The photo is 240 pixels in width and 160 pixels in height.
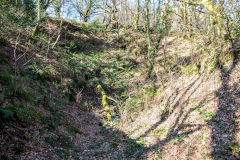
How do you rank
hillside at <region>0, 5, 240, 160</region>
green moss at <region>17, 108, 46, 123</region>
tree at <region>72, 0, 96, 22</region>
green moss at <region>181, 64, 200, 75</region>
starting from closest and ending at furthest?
hillside at <region>0, 5, 240, 160</region>, green moss at <region>17, 108, 46, 123</region>, green moss at <region>181, 64, 200, 75</region>, tree at <region>72, 0, 96, 22</region>

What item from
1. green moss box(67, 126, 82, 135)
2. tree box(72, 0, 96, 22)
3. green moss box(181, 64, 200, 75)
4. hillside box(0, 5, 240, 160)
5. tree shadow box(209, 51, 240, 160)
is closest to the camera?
tree shadow box(209, 51, 240, 160)

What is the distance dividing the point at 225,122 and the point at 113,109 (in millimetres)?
6634

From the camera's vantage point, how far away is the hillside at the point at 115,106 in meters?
4.80

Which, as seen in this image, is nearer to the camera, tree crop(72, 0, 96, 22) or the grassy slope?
the grassy slope

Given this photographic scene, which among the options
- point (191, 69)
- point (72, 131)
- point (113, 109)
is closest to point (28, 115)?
point (72, 131)

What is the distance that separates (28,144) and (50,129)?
4.78 feet

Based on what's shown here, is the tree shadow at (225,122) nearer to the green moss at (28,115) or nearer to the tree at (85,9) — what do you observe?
the green moss at (28,115)

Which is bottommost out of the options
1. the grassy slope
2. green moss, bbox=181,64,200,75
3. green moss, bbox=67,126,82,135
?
green moss, bbox=67,126,82,135

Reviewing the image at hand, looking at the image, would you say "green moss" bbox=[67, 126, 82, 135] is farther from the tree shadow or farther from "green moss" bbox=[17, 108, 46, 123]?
the tree shadow

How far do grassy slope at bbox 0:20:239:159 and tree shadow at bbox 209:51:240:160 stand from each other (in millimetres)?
24

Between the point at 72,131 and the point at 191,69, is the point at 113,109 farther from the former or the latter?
the point at 191,69

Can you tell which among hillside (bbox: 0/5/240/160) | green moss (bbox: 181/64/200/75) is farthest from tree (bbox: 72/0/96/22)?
green moss (bbox: 181/64/200/75)

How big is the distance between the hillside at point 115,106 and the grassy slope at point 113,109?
0.08 ft

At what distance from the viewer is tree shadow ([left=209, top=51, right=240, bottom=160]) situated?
170 inches
